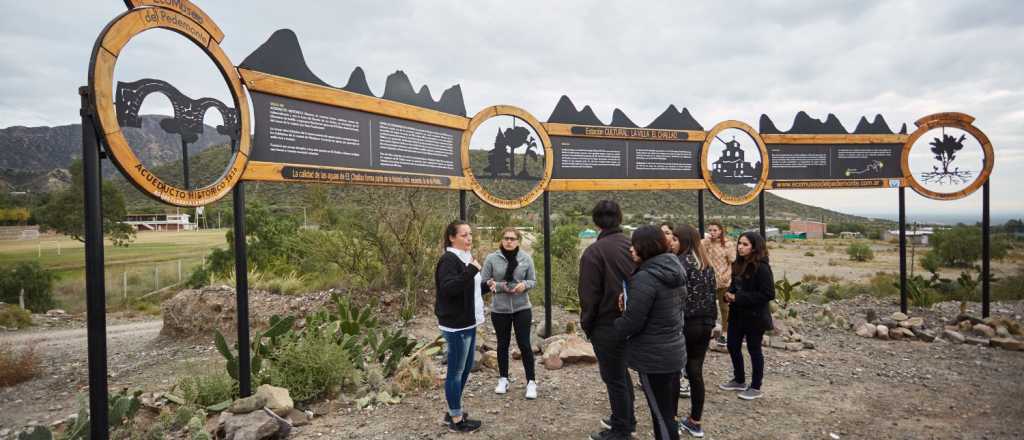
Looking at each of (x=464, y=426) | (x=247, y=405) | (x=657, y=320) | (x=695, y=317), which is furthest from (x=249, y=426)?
(x=695, y=317)

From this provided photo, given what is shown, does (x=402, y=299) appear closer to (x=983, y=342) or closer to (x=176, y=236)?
(x=983, y=342)

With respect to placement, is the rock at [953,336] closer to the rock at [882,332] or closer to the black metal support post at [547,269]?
the rock at [882,332]

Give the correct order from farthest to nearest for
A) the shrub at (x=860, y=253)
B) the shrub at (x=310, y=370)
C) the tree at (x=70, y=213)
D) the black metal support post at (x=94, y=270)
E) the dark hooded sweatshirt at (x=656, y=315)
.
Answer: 1. the shrub at (x=860, y=253)
2. the tree at (x=70, y=213)
3. the shrub at (x=310, y=370)
4. the black metal support post at (x=94, y=270)
5. the dark hooded sweatshirt at (x=656, y=315)

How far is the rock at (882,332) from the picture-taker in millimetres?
6689

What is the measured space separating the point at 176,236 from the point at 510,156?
3180 centimetres

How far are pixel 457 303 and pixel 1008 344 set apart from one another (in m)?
7.33

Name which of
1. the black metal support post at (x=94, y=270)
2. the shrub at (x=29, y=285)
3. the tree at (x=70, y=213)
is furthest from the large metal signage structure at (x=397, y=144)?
the shrub at (x=29, y=285)

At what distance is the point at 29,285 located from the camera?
42.3ft

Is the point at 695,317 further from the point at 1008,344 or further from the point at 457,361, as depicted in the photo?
the point at 1008,344

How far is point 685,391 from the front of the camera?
4371 mm

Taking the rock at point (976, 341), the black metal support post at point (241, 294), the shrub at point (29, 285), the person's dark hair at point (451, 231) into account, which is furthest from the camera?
the shrub at point (29, 285)

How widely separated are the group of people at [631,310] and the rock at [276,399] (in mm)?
1406

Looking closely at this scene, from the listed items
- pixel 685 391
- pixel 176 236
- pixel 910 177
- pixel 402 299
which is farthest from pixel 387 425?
pixel 176 236

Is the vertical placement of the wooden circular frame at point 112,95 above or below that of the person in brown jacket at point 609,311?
above
